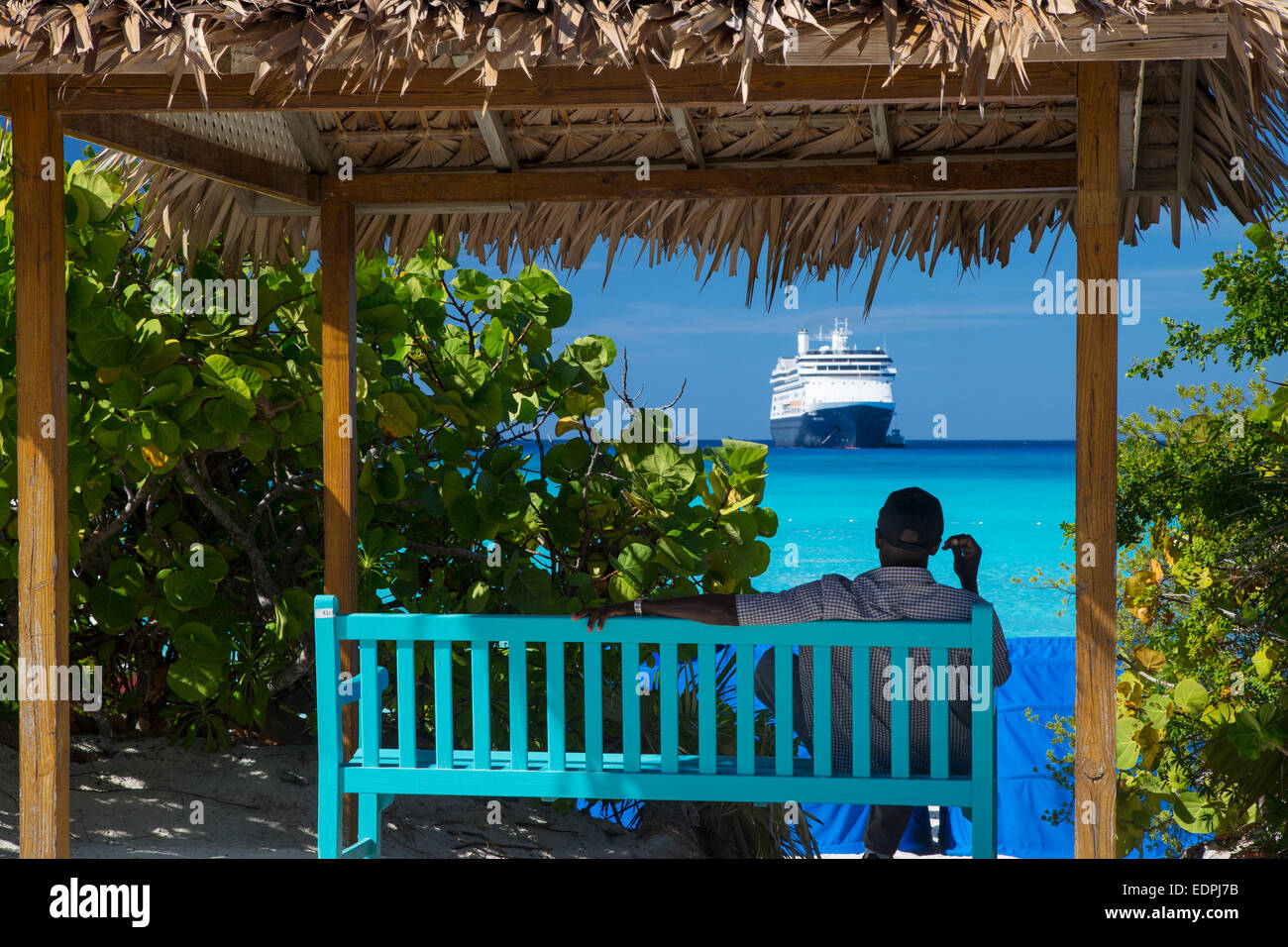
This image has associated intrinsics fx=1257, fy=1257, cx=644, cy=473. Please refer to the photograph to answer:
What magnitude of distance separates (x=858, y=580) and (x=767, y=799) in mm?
562

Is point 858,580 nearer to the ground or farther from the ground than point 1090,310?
nearer to the ground

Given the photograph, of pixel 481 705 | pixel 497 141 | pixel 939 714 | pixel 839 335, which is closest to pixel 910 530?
pixel 939 714

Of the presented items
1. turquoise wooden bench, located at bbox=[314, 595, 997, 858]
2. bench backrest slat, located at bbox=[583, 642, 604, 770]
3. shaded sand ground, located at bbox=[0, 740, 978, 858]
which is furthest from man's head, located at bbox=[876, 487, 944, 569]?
shaded sand ground, located at bbox=[0, 740, 978, 858]

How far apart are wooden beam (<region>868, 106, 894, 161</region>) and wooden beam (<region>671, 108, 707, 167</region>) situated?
53cm

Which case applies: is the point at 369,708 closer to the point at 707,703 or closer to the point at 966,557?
the point at 707,703

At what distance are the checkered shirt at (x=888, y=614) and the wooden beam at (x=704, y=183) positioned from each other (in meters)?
1.50

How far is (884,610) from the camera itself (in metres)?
2.97

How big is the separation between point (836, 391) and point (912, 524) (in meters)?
36.4

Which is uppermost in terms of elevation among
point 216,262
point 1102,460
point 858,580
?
point 216,262

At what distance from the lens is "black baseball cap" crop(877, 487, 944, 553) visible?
299cm

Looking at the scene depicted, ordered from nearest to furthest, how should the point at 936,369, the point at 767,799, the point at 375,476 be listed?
the point at 767,799 → the point at 375,476 → the point at 936,369

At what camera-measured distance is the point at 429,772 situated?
120 inches
